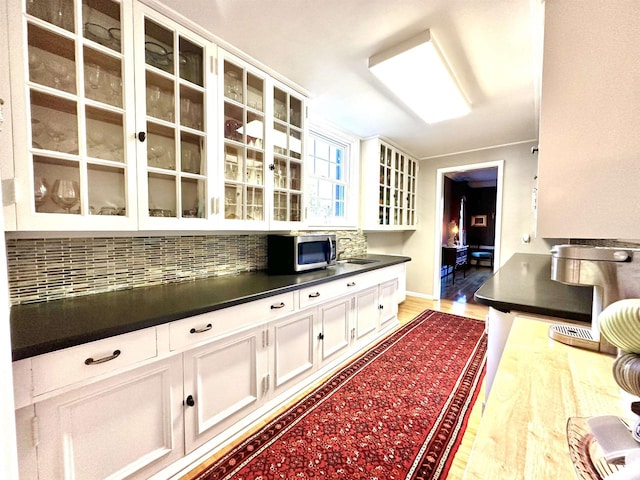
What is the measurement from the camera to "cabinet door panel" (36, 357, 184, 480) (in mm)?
920

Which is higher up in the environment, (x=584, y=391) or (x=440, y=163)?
(x=440, y=163)

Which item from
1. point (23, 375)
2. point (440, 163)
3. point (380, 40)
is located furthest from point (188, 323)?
point (440, 163)

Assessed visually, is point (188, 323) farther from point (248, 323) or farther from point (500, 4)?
point (500, 4)

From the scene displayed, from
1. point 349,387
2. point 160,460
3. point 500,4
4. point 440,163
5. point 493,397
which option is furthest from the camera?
point 440,163

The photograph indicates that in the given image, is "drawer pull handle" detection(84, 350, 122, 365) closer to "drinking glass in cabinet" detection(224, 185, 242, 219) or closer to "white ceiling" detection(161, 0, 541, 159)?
"drinking glass in cabinet" detection(224, 185, 242, 219)

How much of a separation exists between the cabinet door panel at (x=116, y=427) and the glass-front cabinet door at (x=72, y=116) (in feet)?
2.20

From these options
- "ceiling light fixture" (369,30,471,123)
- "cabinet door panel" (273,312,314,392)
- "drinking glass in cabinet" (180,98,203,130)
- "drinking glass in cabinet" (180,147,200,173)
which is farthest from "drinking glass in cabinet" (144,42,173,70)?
"cabinet door panel" (273,312,314,392)

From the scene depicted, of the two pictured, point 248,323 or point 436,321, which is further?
point 436,321

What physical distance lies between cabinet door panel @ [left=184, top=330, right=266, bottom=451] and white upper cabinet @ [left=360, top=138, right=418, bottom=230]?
2.28 metres

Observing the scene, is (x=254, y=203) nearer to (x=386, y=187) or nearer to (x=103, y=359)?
(x=103, y=359)

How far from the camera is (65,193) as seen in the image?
1.11 metres

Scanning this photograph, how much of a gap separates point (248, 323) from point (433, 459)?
3.88 feet

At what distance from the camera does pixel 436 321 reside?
3.23 meters

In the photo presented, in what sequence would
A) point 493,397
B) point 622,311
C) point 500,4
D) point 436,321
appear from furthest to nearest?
point 436,321, point 500,4, point 493,397, point 622,311
